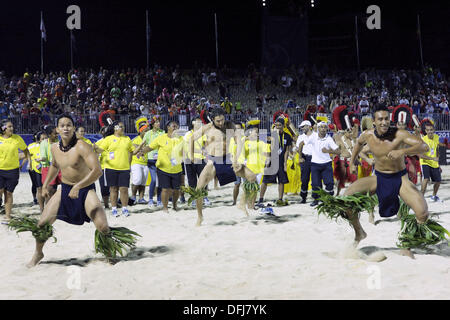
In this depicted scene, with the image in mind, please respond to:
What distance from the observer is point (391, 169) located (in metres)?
5.45

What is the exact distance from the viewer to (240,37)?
32.3m


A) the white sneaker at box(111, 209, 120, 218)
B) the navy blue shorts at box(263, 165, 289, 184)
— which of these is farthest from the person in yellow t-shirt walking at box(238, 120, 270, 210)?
the white sneaker at box(111, 209, 120, 218)

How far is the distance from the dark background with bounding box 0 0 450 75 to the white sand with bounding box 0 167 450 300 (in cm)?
2481

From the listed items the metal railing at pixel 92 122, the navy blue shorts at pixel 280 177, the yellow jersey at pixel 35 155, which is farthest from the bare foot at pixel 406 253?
the metal railing at pixel 92 122

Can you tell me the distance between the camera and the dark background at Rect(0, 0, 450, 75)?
3002 cm

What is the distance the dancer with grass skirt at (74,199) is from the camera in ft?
17.4

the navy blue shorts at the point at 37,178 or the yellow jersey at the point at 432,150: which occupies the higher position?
the yellow jersey at the point at 432,150

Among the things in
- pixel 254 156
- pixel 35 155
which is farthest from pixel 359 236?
pixel 35 155

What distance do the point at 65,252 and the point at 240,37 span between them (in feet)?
91.2

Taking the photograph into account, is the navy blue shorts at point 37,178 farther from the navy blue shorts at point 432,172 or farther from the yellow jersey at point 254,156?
the navy blue shorts at point 432,172

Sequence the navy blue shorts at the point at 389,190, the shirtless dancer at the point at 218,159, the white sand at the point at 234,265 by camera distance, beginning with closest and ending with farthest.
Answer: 1. the white sand at the point at 234,265
2. the navy blue shorts at the point at 389,190
3. the shirtless dancer at the point at 218,159

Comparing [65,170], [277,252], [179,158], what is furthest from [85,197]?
[179,158]

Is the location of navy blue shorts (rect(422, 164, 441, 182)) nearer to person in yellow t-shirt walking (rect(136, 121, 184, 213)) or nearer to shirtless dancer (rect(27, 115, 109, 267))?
person in yellow t-shirt walking (rect(136, 121, 184, 213))

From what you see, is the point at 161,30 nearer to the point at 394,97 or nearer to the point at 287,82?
the point at 287,82
